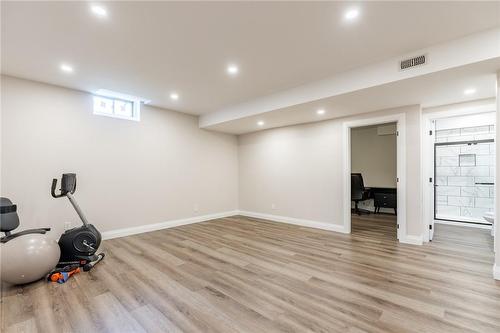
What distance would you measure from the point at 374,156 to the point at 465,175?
212cm

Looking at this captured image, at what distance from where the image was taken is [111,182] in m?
A: 4.50

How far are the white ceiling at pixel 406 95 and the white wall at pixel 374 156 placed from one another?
2.99 metres

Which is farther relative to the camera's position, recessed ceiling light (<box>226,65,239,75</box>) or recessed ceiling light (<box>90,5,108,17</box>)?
recessed ceiling light (<box>226,65,239,75</box>)

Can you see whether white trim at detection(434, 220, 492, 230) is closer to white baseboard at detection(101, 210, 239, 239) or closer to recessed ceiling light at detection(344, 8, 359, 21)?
white baseboard at detection(101, 210, 239, 239)

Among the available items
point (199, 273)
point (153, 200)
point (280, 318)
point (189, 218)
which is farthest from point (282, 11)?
point (189, 218)

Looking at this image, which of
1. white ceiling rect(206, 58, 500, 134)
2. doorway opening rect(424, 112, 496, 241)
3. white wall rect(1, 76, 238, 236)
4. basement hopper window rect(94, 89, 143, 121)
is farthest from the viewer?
doorway opening rect(424, 112, 496, 241)

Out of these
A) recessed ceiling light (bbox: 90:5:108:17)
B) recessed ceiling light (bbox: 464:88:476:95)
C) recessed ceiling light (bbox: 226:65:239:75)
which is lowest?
recessed ceiling light (bbox: 464:88:476:95)

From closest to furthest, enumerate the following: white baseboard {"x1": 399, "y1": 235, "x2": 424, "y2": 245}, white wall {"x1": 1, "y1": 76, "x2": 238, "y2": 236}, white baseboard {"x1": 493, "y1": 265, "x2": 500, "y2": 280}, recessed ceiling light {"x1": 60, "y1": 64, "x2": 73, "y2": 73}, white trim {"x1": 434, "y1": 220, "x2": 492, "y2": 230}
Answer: white baseboard {"x1": 493, "y1": 265, "x2": 500, "y2": 280}, recessed ceiling light {"x1": 60, "y1": 64, "x2": 73, "y2": 73}, white wall {"x1": 1, "y1": 76, "x2": 238, "y2": 236}, white baseboard {"x1": 399, "y1": 235, "x2": 424, "y2": 245}, white trim {"x1": 434, "y1": 220, "x2": 492, "y2": 230}

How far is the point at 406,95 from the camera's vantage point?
3531 millimetres

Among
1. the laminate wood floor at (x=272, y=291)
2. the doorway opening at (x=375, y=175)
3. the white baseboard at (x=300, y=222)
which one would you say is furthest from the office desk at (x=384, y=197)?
the white baseboard at (x=300, y=222)

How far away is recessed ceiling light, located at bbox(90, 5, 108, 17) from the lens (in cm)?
209

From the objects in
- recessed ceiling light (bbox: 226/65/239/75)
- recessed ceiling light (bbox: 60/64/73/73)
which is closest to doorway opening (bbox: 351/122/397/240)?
recessed ceiling light (bbox: 226/65/239/75)

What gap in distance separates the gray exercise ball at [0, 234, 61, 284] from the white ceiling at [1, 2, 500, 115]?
225 centimetres

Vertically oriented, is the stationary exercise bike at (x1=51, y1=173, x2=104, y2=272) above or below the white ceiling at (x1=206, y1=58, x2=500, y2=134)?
below
